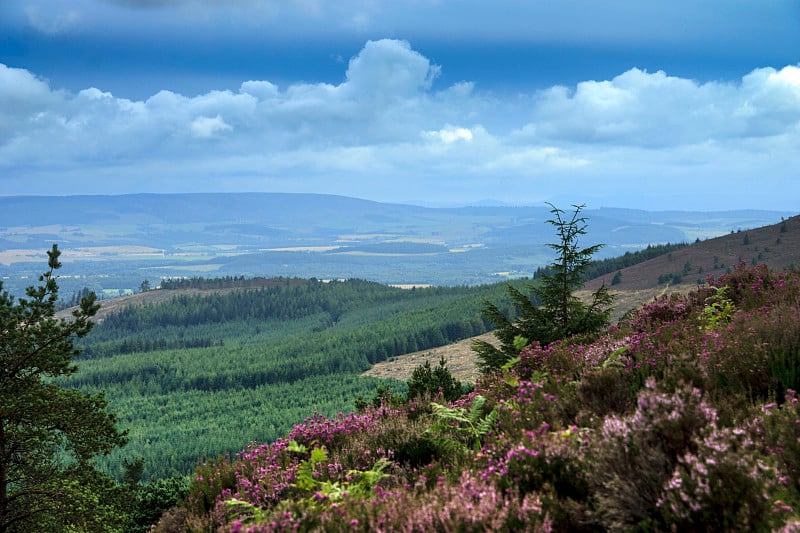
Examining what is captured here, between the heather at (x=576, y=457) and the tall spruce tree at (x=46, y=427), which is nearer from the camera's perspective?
the heather at (x=576, y=457)

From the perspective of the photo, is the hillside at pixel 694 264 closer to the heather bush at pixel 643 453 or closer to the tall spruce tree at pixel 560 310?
the tall spruce tree at pixel 560 310

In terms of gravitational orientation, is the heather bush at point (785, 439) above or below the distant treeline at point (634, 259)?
below

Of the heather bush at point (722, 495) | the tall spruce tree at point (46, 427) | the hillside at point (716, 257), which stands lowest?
the tall spruce tree at point (46, 427)

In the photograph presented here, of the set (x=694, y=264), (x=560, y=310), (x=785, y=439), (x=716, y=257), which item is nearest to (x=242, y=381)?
(x=694, y=264)

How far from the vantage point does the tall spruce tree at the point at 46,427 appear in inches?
658

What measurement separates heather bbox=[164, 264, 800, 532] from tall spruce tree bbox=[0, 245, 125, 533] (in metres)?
12.8

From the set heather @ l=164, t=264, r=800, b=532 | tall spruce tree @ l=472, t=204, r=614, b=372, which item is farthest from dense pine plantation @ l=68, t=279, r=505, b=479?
heather @ l=164, t=264, r=800, b=532

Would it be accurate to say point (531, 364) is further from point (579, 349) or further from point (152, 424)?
point (152, 424)

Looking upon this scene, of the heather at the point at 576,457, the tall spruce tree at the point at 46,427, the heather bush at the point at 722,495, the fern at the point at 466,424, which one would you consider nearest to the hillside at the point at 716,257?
the tall spruce tree at the point at 46,427

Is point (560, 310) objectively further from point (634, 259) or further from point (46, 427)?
point (634, 259)

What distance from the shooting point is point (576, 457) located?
15.4 feet

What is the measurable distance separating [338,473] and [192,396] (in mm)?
148027

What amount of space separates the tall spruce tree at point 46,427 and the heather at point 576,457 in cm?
1280

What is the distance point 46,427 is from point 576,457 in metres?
18.4
